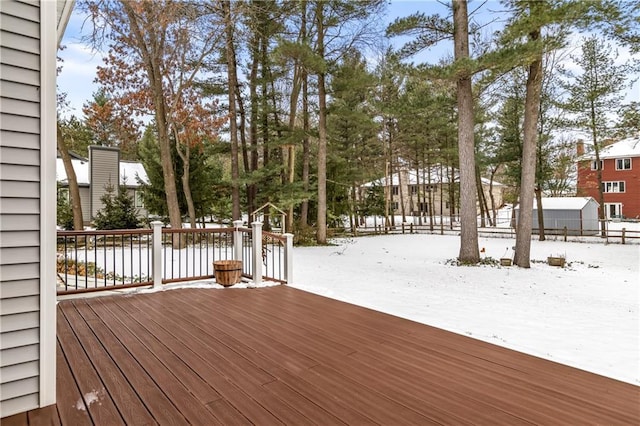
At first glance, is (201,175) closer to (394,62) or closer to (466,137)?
(394,62)

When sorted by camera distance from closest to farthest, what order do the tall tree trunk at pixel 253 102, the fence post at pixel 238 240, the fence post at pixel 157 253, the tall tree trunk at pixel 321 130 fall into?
the fence post at pixel 157 253, the fence post at pixel 238 240, the tall tree trunk at pixel 321 130, the tall tree trunk at pixel 253 102

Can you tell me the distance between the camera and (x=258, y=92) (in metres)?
14.9

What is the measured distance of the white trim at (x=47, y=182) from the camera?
183 centimetres

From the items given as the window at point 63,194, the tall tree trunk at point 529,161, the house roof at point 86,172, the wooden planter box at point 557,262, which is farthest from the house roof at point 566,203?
the window at point 63,194

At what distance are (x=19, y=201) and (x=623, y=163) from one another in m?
29.2

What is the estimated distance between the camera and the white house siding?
1.73 metres

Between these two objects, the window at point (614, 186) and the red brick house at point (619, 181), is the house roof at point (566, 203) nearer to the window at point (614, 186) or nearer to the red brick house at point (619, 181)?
the red brick house at point (619, 181)

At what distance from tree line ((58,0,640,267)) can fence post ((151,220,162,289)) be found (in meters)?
6.05

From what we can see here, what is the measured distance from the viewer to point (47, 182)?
1.86m

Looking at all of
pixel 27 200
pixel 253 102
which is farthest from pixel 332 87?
pixel 27 200

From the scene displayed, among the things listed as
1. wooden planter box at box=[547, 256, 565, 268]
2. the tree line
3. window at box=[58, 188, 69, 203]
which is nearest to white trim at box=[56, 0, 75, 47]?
the tree line

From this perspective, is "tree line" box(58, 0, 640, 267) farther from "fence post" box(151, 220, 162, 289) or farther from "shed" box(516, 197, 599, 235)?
"fence post" box(151, 220, 162, 289)

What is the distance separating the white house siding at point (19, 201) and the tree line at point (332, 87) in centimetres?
792

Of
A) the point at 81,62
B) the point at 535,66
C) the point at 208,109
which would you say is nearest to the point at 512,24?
the point at 535,66
